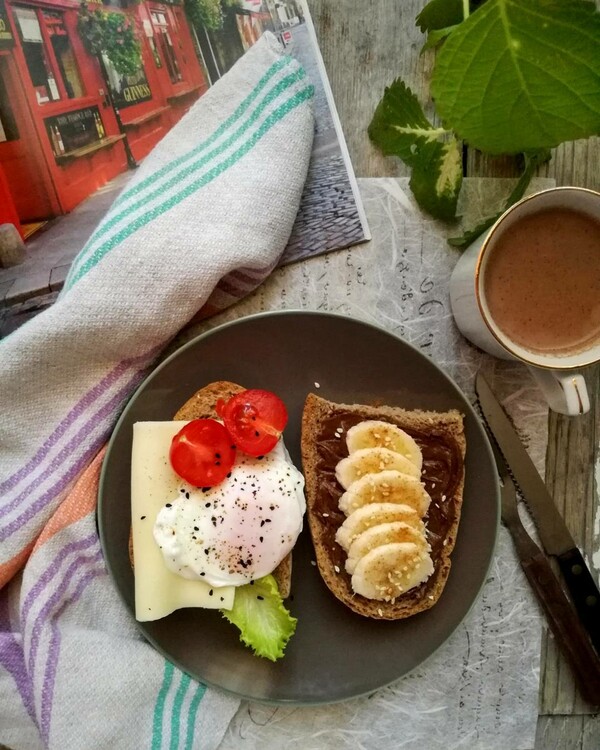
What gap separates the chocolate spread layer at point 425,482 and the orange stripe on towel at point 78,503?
554 mm

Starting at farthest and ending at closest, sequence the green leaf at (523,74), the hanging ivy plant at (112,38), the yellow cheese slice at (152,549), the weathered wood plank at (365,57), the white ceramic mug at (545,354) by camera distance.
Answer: the weathered wood plank at (365,57)
the hanging ivy plant at (112,38)
the yellow cheese slice at (152,549)
the white ceramic mug at (545,354)
the green leaf at (523,74)

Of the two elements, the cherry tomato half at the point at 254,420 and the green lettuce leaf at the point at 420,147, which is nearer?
the cherry tomato half at the point at 254,420

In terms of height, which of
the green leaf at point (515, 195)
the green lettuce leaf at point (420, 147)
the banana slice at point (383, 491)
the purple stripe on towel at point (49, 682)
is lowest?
the purple stripe on towel at point (49, 682)

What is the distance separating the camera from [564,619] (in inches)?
68.6

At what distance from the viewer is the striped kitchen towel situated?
1592 millimetres

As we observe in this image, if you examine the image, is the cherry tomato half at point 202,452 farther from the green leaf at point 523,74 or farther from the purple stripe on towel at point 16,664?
the green leaf at point 523,74

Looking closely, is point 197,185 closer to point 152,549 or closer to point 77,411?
point 77,411

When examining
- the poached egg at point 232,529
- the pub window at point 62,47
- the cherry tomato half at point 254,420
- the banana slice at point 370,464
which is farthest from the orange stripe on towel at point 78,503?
the pub window at point 62,47

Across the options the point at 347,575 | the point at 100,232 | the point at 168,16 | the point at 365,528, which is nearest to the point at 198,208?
the point at 100,232

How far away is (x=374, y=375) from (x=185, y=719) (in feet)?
3.19

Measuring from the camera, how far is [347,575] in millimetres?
1657

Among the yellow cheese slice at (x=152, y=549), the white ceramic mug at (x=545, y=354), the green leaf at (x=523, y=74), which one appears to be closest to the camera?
the green leaf at (x=523, y=74)

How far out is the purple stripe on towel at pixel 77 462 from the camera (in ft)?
5.28

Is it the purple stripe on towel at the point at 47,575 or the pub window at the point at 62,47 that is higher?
the pub window at the point at 62,47
